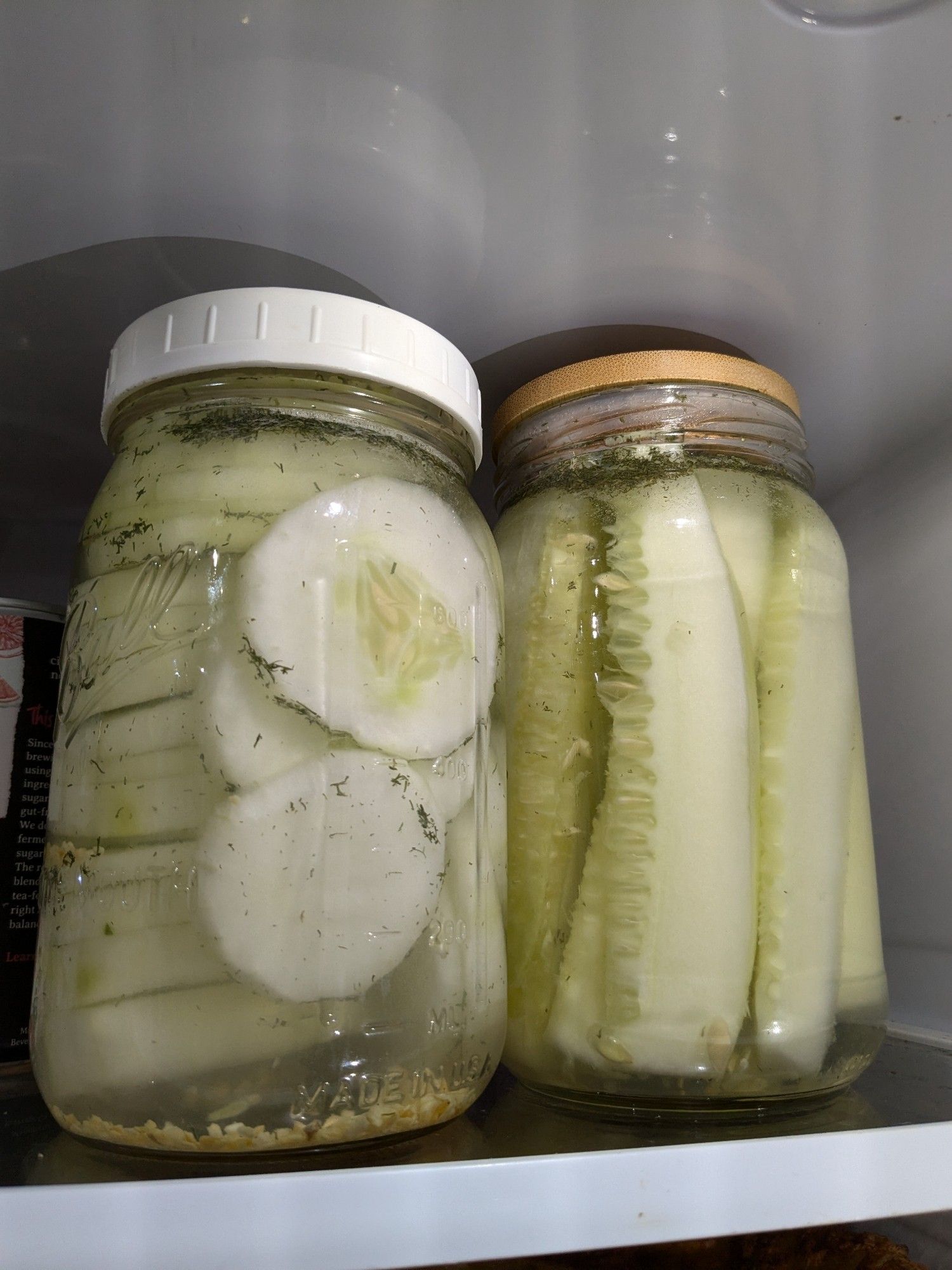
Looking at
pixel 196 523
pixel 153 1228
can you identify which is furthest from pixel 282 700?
pixel 153 1228

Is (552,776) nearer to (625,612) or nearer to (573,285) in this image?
(625,612)

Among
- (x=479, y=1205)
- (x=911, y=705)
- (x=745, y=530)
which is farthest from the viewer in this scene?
(x=911, y=705)

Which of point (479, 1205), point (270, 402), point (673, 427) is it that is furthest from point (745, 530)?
point (479, 1205)

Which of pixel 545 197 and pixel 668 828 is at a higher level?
pixel 545 197

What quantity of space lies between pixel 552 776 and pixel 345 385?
0.26 metres

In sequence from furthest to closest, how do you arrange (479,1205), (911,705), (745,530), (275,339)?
1. (911,705)
2. (745,530)
3. (275,339)
4. (479,1205)

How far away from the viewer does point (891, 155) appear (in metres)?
0.52

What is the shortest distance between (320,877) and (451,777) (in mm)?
92

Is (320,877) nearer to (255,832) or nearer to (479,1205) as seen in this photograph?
(255,832)

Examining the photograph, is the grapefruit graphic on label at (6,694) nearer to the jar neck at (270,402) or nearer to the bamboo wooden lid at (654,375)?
the jar neck at (270,402)

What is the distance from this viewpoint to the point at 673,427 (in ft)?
2.07

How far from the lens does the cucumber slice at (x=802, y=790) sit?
0.53 m

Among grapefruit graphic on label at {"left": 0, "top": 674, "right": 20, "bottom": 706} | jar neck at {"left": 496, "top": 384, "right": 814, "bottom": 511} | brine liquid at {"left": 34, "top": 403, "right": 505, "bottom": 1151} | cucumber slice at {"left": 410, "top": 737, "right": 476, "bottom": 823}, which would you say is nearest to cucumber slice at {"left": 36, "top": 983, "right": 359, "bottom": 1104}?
brine liquid at {"left": 34, "top": 403, "right": 505, "bottom": 1151}

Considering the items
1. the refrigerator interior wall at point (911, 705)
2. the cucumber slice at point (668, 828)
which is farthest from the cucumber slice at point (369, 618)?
the refrigerator interior wall at point (911, 705)
